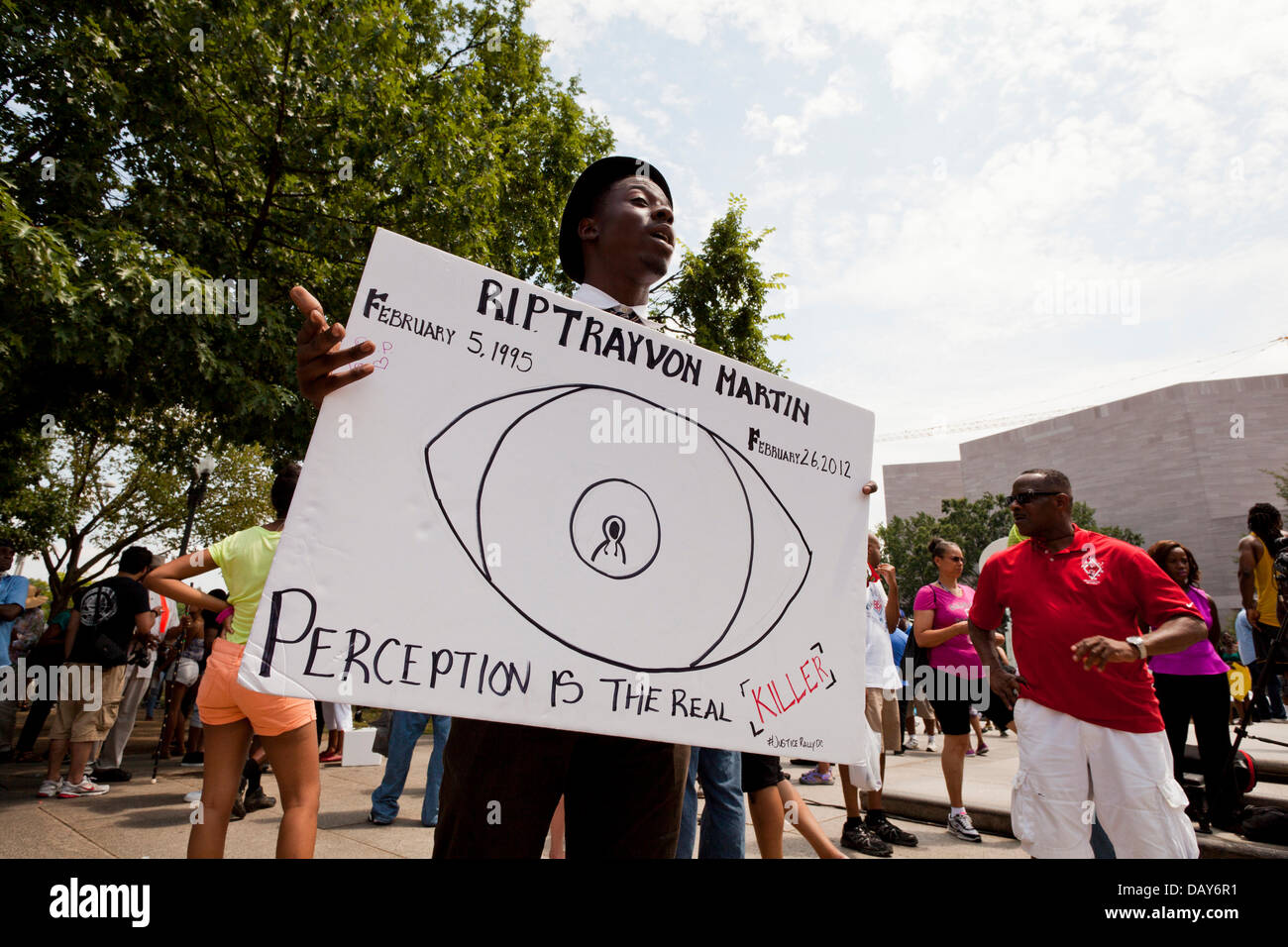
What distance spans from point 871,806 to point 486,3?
13.3m

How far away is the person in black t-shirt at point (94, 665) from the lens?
5.84 meters

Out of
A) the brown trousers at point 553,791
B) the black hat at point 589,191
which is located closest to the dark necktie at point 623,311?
the black hat at point 589,191

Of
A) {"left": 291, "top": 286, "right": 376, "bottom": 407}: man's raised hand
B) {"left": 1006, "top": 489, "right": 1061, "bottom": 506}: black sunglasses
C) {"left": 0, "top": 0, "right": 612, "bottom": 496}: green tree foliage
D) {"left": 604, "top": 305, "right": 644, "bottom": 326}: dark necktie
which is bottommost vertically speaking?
{"left": 291, "top": 286, "right": 376, "bottom": 407}: man's raised hand

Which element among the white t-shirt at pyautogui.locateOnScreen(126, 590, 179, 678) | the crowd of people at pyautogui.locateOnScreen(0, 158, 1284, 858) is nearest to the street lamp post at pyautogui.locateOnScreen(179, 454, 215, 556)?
the white t-shirt at pyautogui.locateOnScreen(126, 590, 179, 678)

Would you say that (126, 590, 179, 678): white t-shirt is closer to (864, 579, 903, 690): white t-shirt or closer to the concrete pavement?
the concrete pavement

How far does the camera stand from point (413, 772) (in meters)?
7.21

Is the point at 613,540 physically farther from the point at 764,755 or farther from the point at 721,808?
the point at 721,808

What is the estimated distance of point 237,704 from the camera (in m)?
2.88

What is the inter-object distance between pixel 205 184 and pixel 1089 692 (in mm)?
8829

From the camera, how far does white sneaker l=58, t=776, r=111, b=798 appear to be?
5855 millimetres

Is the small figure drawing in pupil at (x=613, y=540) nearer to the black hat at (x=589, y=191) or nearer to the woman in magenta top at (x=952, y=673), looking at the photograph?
the black hat at (x=589, y=191)
